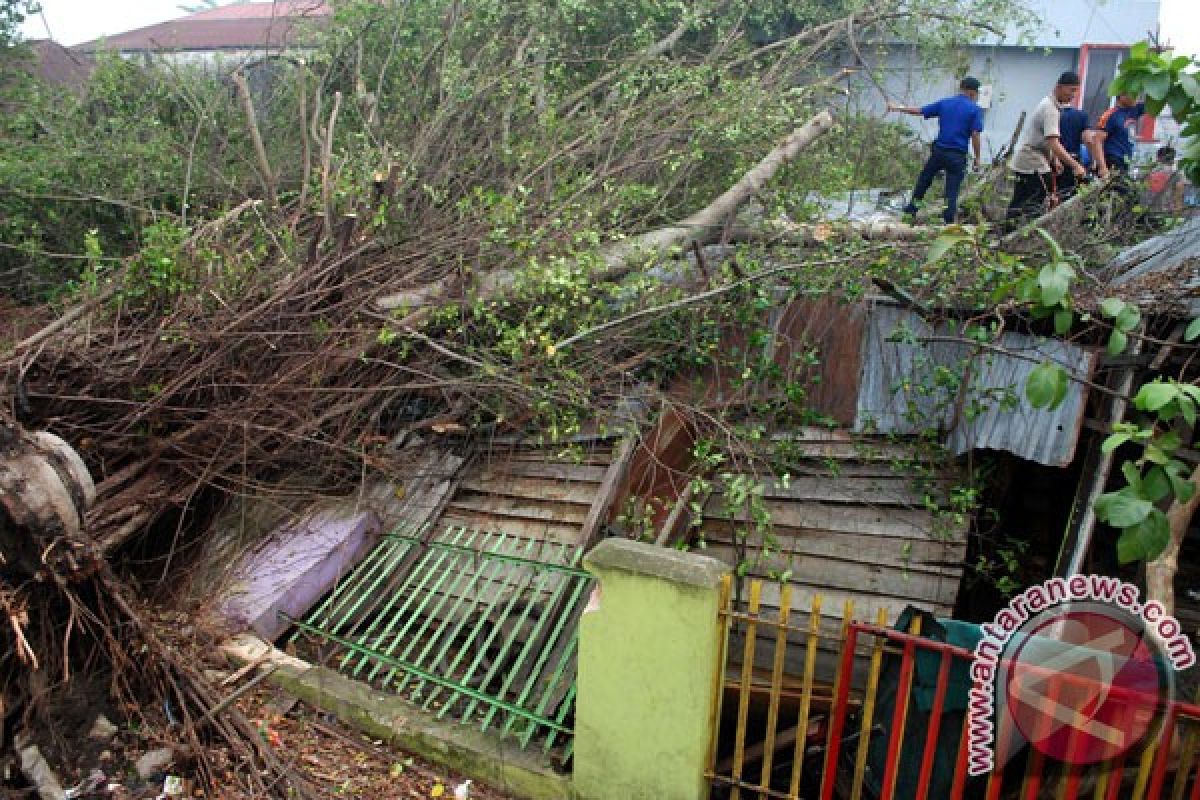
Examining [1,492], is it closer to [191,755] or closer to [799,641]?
[191,755]

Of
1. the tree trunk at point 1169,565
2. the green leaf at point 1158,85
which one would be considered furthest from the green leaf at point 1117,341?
the tree trunk at point 1169,565

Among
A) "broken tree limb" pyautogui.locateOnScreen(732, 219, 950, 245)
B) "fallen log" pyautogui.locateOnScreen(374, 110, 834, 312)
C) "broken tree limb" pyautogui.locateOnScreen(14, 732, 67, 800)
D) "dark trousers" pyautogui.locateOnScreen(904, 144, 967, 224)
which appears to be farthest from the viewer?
"dark trousers" pyautogui.locateOnScreen(904, 144, 967, 224)

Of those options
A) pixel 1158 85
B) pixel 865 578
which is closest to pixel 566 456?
pixel 865 578

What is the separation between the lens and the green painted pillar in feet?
9.81

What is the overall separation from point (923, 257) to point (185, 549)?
15.4 feet

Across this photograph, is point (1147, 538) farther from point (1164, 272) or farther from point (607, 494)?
point (607, 494)

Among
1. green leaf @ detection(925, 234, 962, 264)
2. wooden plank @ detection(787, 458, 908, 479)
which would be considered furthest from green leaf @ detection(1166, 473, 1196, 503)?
wooden plank @ detection(787, 458, 908, 479)

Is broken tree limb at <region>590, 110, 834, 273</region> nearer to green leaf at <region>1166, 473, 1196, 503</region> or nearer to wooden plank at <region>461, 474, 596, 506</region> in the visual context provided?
wooden plank at <region>461, 474, 596, 506</region>

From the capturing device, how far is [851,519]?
178 inches

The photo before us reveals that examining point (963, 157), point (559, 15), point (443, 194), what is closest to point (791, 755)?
point (443, 194)

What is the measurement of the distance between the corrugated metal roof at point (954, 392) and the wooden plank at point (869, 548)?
558 millimetres

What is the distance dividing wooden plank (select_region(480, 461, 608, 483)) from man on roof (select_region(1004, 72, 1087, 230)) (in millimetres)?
3747

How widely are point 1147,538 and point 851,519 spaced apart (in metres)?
2.40

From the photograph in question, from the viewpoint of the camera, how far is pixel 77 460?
12.1 feet
